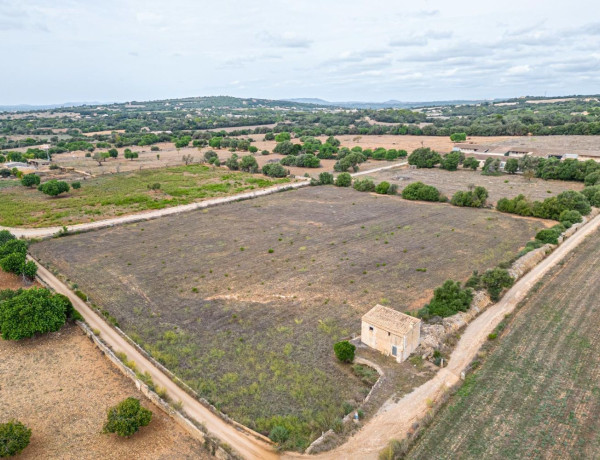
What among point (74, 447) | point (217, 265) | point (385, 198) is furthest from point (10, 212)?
point (385, 198)

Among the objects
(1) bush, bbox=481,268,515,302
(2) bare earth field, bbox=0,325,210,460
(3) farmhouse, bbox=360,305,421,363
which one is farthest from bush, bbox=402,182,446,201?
(2) bare earth field, bbox=0,325,210,460

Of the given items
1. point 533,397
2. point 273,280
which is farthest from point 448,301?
point 273,280

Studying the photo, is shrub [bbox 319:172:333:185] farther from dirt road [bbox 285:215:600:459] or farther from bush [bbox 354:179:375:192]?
dirt road [bbox 285:215:600:459]

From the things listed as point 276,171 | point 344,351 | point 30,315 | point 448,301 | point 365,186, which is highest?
point 276,171

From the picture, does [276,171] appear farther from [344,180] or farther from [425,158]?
[425,158]

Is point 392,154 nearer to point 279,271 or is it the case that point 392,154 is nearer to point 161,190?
point 161,190
